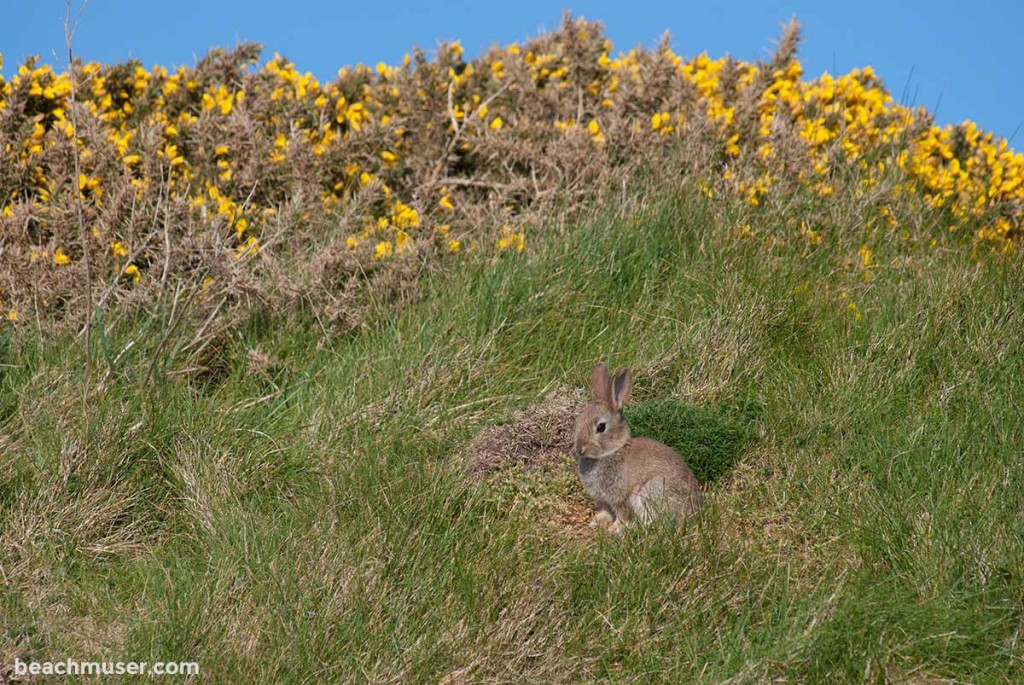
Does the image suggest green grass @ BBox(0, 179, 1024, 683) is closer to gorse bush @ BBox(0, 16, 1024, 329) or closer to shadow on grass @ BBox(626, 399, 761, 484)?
shadow on grass @ BBox(626, 399, 761, 484)

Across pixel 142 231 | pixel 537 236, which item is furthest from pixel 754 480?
pixel 142 231

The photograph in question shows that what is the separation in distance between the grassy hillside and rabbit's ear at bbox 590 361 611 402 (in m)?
0.65

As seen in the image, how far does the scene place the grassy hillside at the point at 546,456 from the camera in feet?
16.3

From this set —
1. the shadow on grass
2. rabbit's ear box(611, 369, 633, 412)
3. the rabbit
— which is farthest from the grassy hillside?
rabbit's ear box(611, 369, 633, 412)

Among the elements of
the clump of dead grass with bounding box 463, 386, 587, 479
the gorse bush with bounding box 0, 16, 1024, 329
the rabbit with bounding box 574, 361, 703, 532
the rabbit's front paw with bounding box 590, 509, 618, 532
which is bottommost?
the rabbit's front paw with bounding box 590, 509, 618, 532

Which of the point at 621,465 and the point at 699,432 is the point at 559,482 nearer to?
the point at 621,465

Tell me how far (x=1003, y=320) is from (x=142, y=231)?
5746 millimetres

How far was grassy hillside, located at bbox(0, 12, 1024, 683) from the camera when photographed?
4980 millimetres

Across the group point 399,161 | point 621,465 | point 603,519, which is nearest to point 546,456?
point 603,519

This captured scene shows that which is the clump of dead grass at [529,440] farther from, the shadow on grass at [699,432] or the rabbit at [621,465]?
the rabbit at [621,465]

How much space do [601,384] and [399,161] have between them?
4538 millimetres

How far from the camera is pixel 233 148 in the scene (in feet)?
31.0

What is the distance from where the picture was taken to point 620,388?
6008mm

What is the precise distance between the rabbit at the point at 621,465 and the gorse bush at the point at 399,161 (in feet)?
7.69
